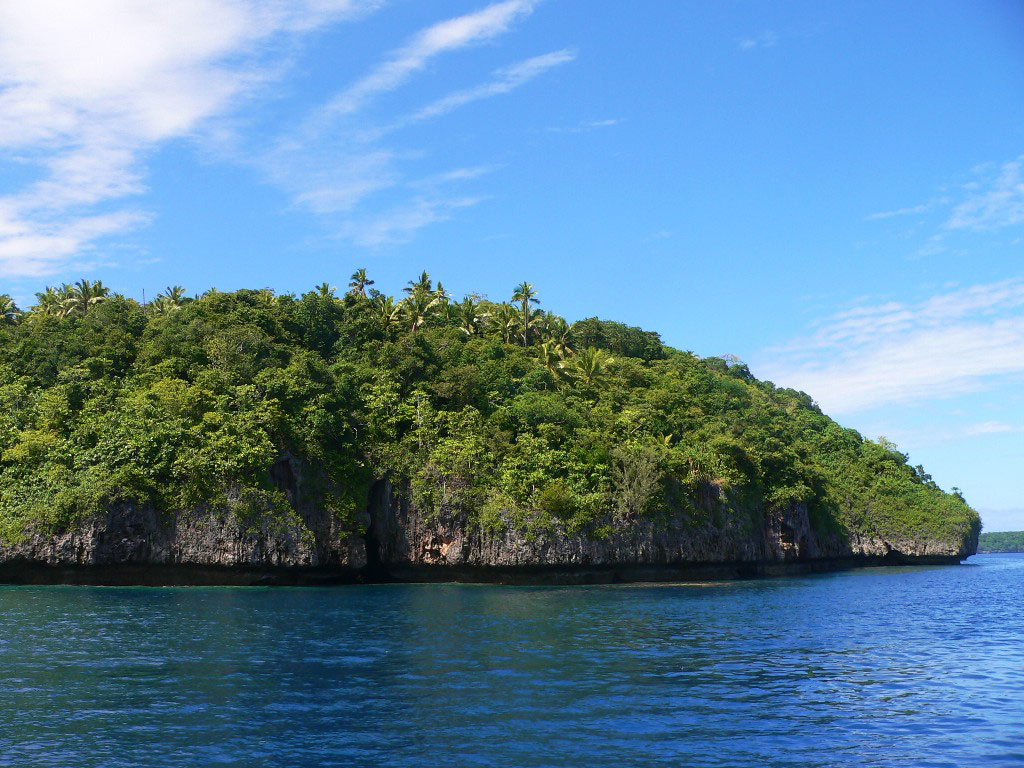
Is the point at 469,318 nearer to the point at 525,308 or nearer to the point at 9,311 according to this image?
the point at 525,308

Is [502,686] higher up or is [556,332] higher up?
[556,332]

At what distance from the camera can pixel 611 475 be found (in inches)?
2425

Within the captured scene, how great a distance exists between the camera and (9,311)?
79.8 m

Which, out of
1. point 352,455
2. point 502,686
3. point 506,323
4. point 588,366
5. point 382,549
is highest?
point 506,323

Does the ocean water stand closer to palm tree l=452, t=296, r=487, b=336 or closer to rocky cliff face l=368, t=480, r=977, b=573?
rocky cliff face l=368, t=480, r=977, b=573

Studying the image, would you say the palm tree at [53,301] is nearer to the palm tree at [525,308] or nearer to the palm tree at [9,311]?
the palm tree at [9,311]

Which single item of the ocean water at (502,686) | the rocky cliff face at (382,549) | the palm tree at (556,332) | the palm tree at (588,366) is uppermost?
the palm tree at (556,332)

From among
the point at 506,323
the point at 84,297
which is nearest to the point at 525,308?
the point at 506,323

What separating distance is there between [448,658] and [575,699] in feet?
21.6

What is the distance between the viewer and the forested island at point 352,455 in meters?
51.7

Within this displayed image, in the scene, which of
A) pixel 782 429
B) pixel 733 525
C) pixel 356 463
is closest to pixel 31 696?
pixel 356 463

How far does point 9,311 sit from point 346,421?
Answer: 42.2 meters

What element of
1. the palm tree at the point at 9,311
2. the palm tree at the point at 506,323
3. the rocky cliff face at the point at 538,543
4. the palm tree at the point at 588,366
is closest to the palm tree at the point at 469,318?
the palm tree at the point at 506,323

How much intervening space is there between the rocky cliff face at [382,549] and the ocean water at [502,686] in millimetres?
12128
